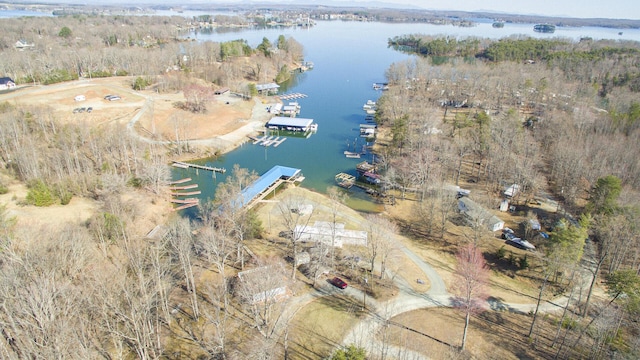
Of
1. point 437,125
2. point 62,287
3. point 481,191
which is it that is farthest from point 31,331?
point 437,125

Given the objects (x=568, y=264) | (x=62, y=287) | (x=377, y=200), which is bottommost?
(x=377, y=200)

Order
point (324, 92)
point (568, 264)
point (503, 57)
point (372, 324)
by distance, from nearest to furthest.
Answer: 1. point (372, 324)
2. point (568, 264)
3. point (324, 92)
4. point (503, 57)

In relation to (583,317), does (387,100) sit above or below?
above

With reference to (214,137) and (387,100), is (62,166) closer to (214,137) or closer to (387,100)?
(214,137)

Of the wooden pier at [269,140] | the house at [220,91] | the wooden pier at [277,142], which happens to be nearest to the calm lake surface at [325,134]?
the wooden pier at [277,142]

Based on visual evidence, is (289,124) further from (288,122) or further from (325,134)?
(325,134)

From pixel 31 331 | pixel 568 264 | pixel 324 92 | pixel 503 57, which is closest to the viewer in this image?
pixel 31 331

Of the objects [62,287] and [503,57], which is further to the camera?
[503,57]

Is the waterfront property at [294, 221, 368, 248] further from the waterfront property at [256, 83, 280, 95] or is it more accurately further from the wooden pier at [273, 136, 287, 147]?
the waterfront property at [256, 83, 280, 95]
